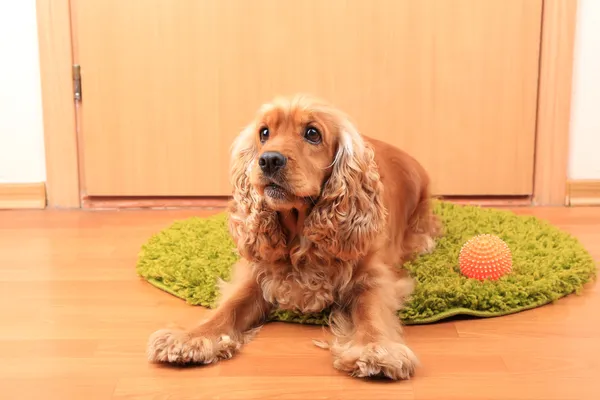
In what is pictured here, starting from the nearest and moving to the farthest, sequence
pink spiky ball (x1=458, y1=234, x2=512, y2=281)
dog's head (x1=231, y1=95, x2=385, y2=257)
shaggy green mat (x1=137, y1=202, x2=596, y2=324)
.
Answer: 1. dog's head (x1=231, y1=95, x2=385, y2=257)
2. shaggy green mat (x1=137, y1=202, x2=596, y2=324)
3. pink spiky ball (x1=458, y1=234, x2=512, y2=281)

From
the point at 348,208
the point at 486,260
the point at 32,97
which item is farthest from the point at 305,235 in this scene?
the point at 32,97

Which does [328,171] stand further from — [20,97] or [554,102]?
[20,97]

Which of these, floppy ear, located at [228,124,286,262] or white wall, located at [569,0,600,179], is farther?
white wall, located at [569,0,600,179]

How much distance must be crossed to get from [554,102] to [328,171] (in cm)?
172

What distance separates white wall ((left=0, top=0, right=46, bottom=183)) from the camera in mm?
3230

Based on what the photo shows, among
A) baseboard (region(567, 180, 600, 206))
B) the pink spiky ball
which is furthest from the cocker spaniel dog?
baseboard (region(567, 180, 600, 206))

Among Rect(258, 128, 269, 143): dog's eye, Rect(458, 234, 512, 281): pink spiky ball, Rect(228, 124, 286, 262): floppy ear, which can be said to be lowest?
Rect(458, 234, 512, 281): pink spiky ball

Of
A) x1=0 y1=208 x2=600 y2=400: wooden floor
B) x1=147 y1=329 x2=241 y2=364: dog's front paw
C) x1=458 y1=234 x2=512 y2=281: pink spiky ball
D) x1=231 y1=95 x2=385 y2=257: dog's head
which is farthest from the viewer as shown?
x1=458 y1=234 x2=512 y2=281: pink spiky ball

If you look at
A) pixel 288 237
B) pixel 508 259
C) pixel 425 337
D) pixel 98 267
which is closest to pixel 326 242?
pixel 288 237

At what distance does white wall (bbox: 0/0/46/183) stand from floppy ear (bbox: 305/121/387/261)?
6.11 ft

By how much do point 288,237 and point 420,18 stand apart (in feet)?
5.23

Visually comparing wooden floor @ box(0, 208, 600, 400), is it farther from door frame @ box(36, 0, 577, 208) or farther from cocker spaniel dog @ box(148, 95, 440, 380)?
door frame @ box(36, 0, 577, 208)

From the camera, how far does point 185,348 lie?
171 centimetres

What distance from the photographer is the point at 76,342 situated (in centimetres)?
188
